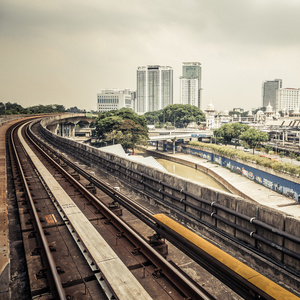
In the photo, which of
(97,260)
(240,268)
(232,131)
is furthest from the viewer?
(232,131)

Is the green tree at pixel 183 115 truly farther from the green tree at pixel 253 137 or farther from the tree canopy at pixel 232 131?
the green tree at pixel 253 137

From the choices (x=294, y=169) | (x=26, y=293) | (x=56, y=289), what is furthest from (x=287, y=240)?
(x=294, y=169)

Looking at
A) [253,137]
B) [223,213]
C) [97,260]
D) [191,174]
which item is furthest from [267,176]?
[97,260]

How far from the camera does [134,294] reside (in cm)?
529

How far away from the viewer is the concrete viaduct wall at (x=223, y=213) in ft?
21.3

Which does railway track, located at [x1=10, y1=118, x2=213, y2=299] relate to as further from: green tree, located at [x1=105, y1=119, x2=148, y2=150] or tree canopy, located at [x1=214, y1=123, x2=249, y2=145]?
tree canopy, located at [x1=214, y1=123, x2=249, y2=145]

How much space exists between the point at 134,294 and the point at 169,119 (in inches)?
5687

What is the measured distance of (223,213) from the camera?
27.3 ft

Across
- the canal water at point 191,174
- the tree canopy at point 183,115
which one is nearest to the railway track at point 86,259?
the canal water at point 191,174

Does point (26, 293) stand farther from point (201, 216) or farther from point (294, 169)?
point (294, 169)

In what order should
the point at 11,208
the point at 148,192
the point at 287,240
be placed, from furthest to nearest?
1. the point at 148,192
2. the point at 11,208
3. the point at 287,240

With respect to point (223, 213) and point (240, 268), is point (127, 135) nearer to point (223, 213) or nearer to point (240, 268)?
point (223, 213)

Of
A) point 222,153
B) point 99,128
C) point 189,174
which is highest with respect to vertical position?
point 99,128

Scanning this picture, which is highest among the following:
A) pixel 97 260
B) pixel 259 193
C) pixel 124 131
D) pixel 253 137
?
pixel 124 131
